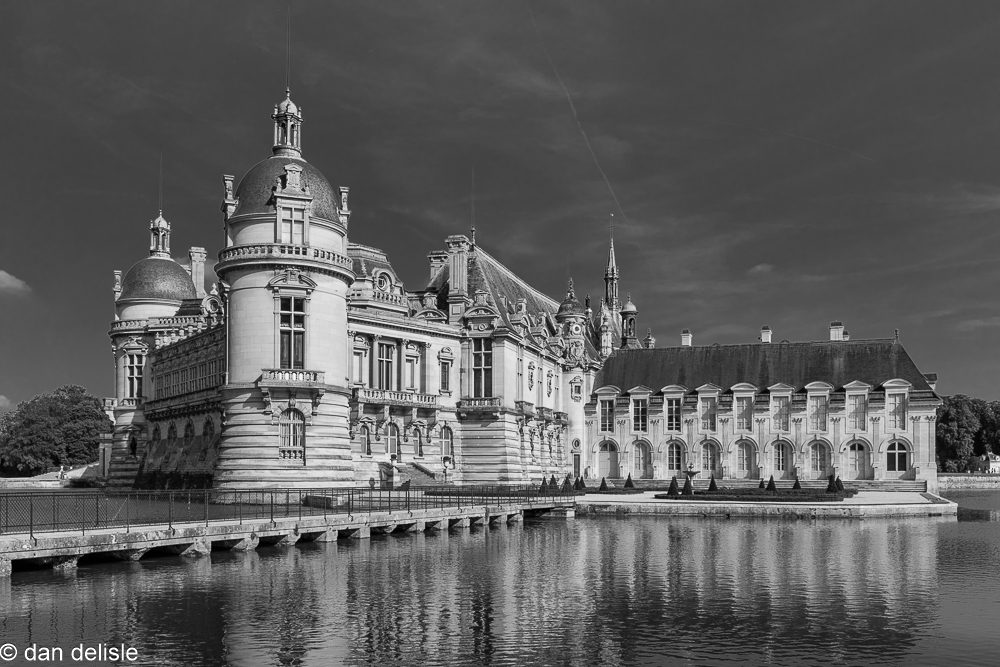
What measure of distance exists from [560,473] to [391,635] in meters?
62.4

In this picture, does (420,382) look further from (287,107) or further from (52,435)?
(52,435)

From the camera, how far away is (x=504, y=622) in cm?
2286

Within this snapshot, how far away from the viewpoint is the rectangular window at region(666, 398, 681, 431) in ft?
283

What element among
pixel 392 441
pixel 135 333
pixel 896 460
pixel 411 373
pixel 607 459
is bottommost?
pixel 607 459

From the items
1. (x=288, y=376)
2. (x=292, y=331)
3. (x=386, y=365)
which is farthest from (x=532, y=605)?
(x=386, y=365)

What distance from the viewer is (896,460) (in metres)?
78.8

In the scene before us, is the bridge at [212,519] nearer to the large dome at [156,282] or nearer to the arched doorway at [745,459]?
the arched doorway at [745,459]

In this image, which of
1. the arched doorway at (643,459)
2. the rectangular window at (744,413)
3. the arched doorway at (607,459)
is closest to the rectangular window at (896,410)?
the rectangular window at (744,413)

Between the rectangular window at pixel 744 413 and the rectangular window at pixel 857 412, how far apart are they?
7.63 m

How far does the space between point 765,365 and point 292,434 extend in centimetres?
4696

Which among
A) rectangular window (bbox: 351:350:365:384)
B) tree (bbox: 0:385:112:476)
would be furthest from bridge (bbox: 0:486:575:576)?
tree (bbox: 0:385:112:476)

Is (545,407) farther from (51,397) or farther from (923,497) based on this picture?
(51,397)

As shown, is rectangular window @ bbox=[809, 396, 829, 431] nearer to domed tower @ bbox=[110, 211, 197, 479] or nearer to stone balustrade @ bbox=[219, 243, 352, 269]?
stone balustrade @ bbox=[219, 243, 352, 269]

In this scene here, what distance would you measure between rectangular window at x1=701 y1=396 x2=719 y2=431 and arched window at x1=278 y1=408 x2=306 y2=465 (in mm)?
42535
